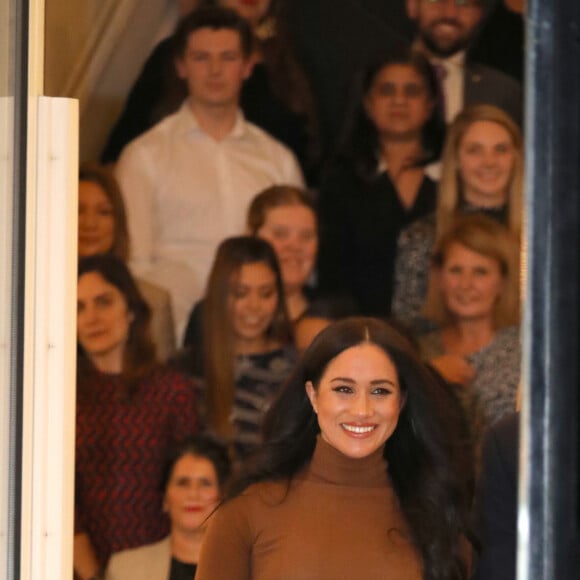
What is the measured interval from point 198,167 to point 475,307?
547 millimetres

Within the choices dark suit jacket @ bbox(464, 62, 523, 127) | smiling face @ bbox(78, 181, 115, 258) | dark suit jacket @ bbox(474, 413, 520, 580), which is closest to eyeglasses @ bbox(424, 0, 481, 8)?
dark suit jacket @ bbox(464, 62, 523, 127)

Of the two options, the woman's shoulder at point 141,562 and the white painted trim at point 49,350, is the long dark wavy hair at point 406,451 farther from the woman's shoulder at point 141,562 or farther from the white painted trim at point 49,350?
the woman's shoulder at point 141,562

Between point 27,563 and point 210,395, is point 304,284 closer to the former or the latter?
point 210,395

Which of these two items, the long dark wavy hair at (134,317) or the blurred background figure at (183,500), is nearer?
the blurred background figure at (183,500)

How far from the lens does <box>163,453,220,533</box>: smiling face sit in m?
2.33

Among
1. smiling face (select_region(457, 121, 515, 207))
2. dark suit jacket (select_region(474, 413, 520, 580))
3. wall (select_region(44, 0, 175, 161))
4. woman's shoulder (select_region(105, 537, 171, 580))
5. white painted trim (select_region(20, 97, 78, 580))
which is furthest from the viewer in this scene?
smiling face (select_region(457, 121, 515, 207))

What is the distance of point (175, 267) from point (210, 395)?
9.7 inches

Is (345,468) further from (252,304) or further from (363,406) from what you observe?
(252,304)

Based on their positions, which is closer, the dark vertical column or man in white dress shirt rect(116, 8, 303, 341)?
the dark vertical column

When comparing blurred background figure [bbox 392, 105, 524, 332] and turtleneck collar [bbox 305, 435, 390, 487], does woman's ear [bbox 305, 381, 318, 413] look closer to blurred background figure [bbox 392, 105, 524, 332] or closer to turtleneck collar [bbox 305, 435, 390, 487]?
turtleneck collar [bbox 305, 435, 390, 487]

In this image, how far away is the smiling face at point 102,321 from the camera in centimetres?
242

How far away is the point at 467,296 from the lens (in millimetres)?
2443

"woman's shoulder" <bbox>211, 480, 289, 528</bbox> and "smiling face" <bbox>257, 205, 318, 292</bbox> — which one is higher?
"smiling face" <bbox>257, 205, 318, 292</bbox>

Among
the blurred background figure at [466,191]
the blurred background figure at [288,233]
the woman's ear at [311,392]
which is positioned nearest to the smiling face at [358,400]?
the woman's ear at [311,392]
